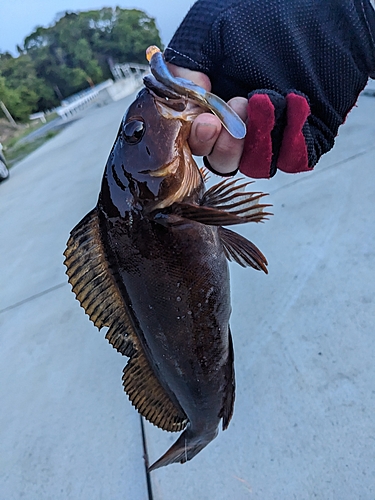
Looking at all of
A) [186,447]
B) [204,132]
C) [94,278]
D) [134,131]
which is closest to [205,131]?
[204,132]

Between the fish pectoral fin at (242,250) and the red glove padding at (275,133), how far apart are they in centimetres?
24

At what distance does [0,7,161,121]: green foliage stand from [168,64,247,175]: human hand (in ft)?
162

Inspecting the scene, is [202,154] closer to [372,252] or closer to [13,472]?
[372,252]

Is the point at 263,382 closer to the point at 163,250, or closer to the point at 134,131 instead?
the point at 163,250

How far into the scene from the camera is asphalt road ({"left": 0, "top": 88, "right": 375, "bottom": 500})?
1.60m

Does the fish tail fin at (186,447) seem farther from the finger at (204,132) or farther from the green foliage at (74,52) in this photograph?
the green foliage at (74,52)

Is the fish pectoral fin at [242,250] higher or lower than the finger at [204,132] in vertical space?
lower

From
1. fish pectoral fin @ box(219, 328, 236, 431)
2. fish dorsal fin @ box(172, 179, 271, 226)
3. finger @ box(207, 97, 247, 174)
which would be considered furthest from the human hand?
fish pectoral fin @ box(219, 328, 236, 431)

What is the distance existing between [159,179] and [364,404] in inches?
54.5

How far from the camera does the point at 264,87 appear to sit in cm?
129

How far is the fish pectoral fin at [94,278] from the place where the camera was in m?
1.23

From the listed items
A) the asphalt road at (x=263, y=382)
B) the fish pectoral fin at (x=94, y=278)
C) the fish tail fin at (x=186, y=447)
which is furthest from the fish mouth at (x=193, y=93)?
the asphalt road at (x=263, y=382)

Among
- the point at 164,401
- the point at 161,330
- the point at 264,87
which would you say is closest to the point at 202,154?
the point at 264,87

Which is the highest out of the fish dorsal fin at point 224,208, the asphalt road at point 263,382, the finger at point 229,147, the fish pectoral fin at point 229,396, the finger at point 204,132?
the finger at point 204,132
